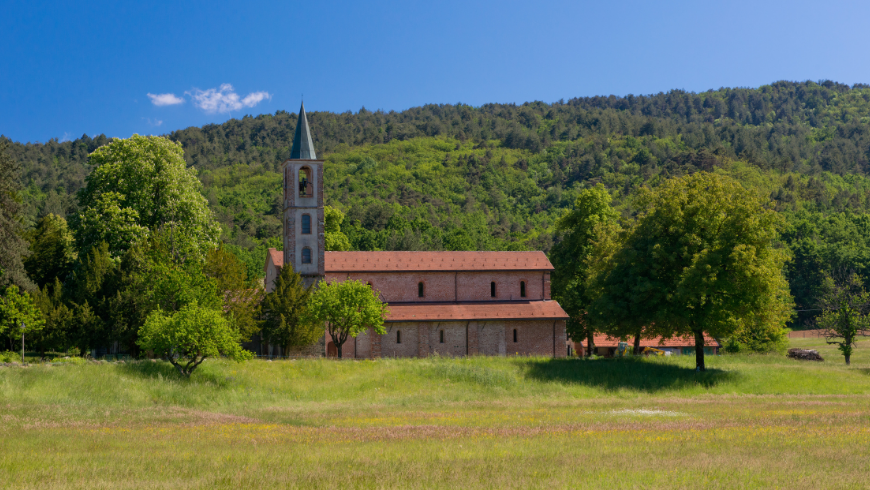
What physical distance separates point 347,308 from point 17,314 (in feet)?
61.7

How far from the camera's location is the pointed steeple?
5200cm

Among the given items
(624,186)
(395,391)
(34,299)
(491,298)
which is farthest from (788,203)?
(34,299)

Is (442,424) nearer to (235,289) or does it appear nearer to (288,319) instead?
(288,319)

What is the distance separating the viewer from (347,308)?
44.9 metres

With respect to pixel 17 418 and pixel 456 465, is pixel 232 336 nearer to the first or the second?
pixel 17 418

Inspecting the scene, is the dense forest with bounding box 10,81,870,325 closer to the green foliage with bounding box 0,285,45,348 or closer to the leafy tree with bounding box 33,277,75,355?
the leafy tree with bounding box 33,277,75,355

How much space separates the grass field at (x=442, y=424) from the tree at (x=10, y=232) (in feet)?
29.7

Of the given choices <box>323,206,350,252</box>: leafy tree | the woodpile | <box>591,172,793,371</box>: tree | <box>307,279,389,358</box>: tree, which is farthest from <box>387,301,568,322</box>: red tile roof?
<box>323,206,350,252</box>: leafy tree

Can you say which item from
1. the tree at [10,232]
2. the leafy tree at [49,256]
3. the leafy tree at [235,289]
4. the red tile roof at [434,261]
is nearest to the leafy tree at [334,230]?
the red tile roof at [434,261]

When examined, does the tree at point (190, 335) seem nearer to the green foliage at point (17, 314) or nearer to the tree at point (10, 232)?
the green foliage at point (17, 314)

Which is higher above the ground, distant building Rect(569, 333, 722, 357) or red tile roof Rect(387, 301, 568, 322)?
red tile roof Rect(387, 301, 568, 322)

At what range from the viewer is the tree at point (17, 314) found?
124 ft

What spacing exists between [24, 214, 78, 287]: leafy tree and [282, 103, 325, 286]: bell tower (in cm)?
1501

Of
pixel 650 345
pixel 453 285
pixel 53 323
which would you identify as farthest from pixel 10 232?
pixel 650 345
